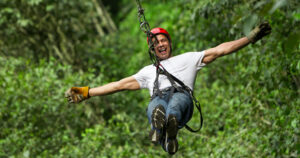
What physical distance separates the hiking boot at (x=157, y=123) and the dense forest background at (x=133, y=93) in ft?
3.89

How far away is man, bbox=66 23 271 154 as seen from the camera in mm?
3793

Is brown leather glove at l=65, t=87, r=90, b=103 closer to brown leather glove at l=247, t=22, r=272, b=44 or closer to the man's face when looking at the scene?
the man's face

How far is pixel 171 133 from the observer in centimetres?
378

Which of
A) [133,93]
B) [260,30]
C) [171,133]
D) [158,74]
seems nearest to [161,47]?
[158,74]

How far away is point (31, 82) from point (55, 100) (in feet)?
2.13

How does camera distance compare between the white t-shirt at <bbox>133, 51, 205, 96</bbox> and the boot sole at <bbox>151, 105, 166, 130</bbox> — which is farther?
the white t-shirt at <bbox>133, 51, 205, 96</bbox>

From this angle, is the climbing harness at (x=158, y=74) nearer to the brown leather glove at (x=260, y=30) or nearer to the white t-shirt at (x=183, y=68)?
the white t-shirt at (x=183, y=68)

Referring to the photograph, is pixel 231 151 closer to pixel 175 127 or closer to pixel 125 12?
pixel 175 127

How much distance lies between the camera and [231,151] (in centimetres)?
612

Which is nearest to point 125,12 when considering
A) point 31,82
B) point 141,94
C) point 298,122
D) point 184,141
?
point 141,94

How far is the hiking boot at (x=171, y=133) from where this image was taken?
378 centimetres

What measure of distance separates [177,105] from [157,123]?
0.92ft

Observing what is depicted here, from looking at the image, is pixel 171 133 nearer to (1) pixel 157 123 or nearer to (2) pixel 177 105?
(1) pixel 157 123

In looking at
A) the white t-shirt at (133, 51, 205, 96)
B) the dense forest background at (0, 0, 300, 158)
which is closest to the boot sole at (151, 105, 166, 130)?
the white t-shirt at (133, 51, 205, 96)
